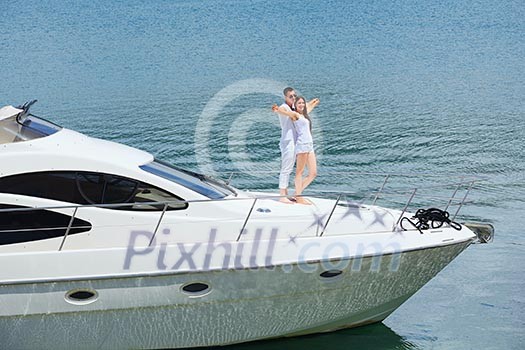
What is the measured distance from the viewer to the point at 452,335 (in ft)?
36.0

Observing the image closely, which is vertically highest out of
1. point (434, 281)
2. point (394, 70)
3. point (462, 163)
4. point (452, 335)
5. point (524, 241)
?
point (394, 70)

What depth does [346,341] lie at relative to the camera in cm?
1078

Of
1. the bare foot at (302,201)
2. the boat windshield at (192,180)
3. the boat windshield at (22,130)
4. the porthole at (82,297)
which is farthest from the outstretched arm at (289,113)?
the porthole at (82,297)

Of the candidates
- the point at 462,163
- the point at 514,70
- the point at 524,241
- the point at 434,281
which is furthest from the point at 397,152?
the point at 514,70

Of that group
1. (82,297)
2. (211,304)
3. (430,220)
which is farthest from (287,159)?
(82,297)

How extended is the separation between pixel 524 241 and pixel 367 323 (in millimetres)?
3805

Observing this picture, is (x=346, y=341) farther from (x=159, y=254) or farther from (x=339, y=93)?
(x=339, y=93)


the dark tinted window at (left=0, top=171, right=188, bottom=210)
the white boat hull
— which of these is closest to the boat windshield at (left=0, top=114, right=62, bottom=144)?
the dark tinted window at (left=0, top=171, right=188, bottom=210)

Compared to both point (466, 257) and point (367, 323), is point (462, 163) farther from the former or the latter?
point (367, 323)

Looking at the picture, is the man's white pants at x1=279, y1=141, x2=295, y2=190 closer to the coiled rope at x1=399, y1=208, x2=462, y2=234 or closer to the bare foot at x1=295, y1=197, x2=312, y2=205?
the bare foot at x1=295, y1=197, x2=312, y2=205

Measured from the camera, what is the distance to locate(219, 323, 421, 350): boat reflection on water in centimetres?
1058

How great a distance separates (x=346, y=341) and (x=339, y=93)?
16.3 m

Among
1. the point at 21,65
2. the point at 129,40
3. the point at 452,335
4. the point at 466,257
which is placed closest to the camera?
the point at 452,335

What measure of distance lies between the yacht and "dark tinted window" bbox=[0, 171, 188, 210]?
0.01m
